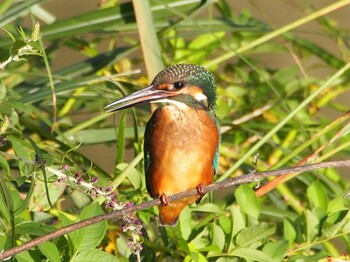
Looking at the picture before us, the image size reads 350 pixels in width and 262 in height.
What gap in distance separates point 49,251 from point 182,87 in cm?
62

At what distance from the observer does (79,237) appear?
6.48ft

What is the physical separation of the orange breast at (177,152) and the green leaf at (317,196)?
0.77 feet

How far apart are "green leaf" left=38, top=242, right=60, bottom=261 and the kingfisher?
0.48 metres

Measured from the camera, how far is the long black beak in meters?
2.19

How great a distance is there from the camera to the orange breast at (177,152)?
2371 millimetres

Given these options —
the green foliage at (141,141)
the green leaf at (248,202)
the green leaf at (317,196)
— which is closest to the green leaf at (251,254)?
the green foliage at (141,141)

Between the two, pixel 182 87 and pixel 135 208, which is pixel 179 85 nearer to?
pixel 182 87

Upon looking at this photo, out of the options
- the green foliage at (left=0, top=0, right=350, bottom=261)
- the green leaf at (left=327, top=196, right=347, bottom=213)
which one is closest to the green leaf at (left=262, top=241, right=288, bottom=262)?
the green foliage at (left=0, top=0, right=350, bottom=261)

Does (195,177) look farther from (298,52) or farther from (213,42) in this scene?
(298,52)

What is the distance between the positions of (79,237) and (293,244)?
1.96ft

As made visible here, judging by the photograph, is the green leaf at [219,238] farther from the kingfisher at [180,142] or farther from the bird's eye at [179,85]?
the bird's eye at [179,85]

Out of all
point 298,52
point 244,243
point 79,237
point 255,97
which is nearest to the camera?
point 79,237

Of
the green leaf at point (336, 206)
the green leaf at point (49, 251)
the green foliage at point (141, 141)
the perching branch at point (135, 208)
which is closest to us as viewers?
the perching branch at point (135, 208)

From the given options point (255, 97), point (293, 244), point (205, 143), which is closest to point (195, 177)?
point (205, 143)
